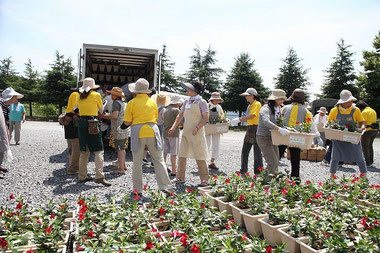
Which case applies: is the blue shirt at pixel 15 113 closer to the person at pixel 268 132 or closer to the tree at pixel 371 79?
the person at pixel 268 132

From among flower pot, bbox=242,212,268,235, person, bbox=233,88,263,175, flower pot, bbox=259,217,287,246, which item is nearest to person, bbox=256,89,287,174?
person, bbox=233,88,263,175

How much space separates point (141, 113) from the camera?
473 cm

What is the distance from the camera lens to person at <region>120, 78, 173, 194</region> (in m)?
4.73

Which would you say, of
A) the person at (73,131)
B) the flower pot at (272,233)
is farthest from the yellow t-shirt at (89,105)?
the flower pot at (272,233)

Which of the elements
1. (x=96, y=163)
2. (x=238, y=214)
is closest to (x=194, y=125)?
(x=96, y=163)

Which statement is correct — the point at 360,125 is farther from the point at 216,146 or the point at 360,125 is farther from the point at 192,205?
the point at 192,205

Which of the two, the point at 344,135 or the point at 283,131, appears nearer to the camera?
the point at 283,131

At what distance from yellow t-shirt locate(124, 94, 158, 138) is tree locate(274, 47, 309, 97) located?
3123 centimetres

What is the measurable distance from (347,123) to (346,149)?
499mm

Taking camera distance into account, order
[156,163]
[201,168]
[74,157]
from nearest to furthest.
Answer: [156,163] < [201,168] < [74,157]

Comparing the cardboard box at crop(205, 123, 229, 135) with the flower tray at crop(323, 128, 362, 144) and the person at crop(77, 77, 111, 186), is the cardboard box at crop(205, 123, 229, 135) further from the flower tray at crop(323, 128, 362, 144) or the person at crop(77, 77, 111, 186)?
the person at crop(77, 77, 111, 186)

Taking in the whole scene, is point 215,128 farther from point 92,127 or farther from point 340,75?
point 340,75

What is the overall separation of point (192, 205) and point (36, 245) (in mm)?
1717

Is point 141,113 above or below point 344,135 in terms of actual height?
above
